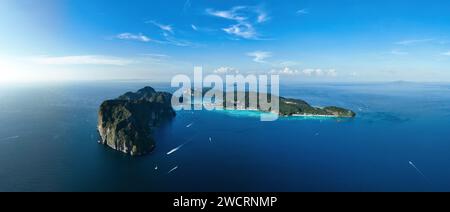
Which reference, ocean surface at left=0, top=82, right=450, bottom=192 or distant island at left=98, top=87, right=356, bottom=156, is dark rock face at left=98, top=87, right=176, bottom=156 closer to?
distant island at left=98, top=87, right=356, bottom=156

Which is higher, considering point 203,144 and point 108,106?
point 108,106

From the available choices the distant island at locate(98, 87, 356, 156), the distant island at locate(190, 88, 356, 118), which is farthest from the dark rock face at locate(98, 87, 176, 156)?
the distant island at locate(190, 88, 356, 118)

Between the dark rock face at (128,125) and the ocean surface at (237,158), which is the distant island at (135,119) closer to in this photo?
the dark rock face at (128,125)

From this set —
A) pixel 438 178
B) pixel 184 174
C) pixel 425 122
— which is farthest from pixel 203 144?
pixel 425 122

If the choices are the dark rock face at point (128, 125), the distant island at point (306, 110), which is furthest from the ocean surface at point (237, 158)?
the distant island at point (306, 110)

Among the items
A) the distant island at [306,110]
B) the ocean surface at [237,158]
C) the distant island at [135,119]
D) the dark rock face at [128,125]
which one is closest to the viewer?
the ocean surface at [237,158]

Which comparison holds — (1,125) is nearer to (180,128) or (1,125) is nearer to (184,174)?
(180,128)
